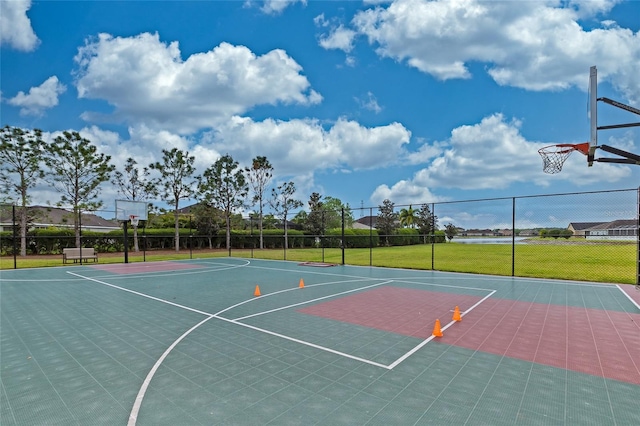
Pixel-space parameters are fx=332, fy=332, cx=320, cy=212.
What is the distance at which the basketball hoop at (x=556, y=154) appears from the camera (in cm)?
732

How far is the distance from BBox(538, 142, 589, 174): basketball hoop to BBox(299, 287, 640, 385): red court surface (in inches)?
128

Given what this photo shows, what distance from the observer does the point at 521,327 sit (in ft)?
18.8

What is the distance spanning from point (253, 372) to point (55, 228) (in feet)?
99.7

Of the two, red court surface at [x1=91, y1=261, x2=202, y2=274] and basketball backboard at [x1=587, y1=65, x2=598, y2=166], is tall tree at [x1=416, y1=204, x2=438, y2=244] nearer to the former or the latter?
basketball backboard at [x1=587, y1=65, x2=598, y2=166]

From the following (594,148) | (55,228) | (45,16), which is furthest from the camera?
(55,228)

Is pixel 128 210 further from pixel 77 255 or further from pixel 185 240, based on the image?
pixel 185 240

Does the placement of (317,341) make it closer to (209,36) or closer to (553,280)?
(553,280)

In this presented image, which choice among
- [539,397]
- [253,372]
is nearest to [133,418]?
[253,372]

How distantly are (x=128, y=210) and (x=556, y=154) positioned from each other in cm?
2069

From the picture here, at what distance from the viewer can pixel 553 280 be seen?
10930 mm

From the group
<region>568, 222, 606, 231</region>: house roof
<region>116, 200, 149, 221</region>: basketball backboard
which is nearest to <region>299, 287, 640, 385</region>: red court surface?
<region>568, 222, 606, 231</region>: house roof

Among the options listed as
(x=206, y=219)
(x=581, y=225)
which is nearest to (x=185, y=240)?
(x=206, y=219)

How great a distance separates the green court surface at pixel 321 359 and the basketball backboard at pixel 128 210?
11308mm

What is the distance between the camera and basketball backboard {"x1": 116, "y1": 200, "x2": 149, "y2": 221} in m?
19.2
